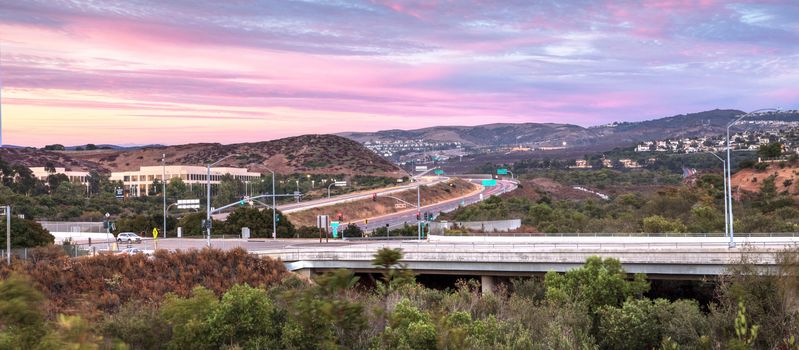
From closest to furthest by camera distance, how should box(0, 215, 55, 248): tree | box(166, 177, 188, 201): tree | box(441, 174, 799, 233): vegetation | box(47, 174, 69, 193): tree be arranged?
box(0, 215, 55, 248): tree, box(441, 174, 799, 233): vegetation, box(166, 177, 188, 201): tree, box(47, 174, 69, 193): tree

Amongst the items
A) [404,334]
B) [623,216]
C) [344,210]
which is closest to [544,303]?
[404,334]

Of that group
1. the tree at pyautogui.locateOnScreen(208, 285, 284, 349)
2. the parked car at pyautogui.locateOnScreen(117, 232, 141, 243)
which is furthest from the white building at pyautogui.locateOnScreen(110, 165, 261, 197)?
the tree at pyautogui.locateOnScreen(208, 285, 284, 349)

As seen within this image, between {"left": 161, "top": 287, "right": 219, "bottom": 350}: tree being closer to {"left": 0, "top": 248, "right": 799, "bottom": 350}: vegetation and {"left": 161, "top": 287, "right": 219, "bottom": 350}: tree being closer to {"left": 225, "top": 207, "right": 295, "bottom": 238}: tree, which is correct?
{"left": 0, "top": 248, "right": 799, "bottom": 350}: vegetation

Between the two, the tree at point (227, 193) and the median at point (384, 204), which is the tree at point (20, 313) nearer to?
the median at point (384, 204)

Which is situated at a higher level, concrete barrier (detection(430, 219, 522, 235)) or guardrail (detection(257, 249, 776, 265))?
guardrail (detection(257, 249, 776, 265))

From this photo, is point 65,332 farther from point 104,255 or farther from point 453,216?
point 453,216

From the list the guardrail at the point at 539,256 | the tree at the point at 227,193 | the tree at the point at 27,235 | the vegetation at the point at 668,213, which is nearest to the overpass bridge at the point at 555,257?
the guardrail at the point at 539,256
